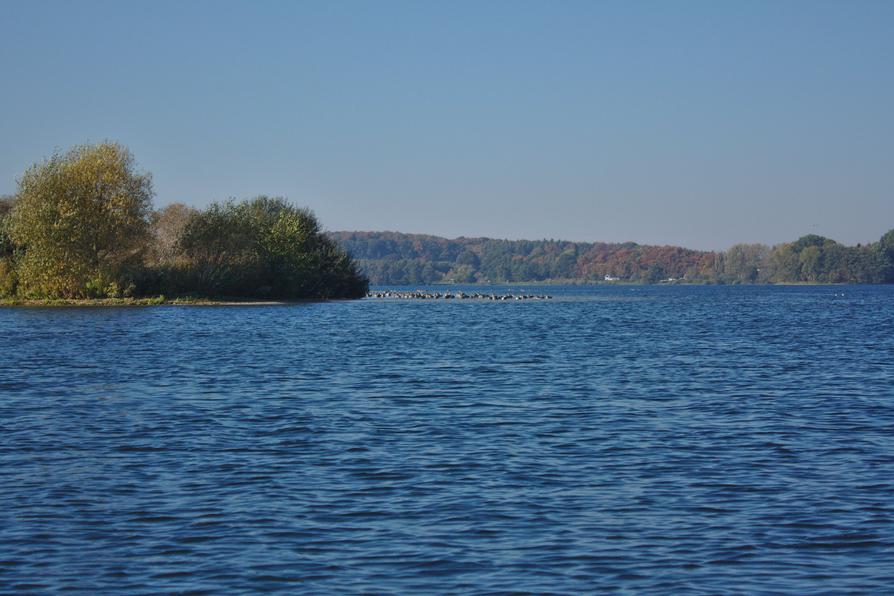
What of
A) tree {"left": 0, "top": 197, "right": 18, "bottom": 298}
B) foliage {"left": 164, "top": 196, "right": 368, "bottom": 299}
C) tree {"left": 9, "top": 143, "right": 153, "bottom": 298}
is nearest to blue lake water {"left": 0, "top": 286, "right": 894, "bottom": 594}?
tree {"left": 9, "top": 143, "right": 153, "bottom": 298}

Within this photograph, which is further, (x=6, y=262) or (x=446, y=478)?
(x=6, y=262)

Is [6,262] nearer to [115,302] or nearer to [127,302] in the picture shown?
[115,302]

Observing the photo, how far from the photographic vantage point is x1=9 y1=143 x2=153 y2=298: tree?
9006 cm

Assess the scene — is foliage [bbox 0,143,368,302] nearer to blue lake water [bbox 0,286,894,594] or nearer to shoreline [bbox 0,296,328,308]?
shoreline [bbox 0,296,328,308]

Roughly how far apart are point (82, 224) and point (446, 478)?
80.2 metres

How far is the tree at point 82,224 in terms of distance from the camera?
90.1 m

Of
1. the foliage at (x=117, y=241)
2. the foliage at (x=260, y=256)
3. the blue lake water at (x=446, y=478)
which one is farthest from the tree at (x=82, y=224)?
the blue lake water at (x=446, y=478)

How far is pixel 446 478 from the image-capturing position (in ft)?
57.3

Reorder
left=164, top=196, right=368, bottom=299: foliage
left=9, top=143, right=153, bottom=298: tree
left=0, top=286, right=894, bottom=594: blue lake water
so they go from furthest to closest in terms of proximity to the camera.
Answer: left=164, top=196, right=368, bottom=299: foliage, left=9, top=143, right=153, bottom=298: tree, left=0, top=286, right=894, bottom=594: blue lake water

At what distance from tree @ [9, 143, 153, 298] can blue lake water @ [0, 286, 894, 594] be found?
53942mm

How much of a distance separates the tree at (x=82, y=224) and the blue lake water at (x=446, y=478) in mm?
53942

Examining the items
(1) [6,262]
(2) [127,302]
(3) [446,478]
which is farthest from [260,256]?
(3) [446,478]

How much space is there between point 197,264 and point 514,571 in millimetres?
96028

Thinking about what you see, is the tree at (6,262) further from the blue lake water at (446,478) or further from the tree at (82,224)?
the blue lake water at (446,478)
